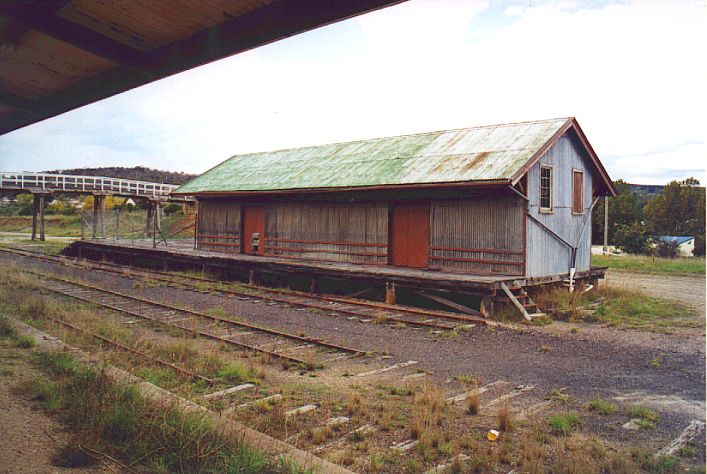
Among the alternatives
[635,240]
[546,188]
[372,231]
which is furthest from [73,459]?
[635,240]

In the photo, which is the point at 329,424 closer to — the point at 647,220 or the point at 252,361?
the point at 252,361

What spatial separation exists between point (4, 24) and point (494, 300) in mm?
12062

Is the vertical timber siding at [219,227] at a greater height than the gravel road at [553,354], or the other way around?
the vertical timber siding at [219,227]

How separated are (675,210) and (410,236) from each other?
3058 centimetres

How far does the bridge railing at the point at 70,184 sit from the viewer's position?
29453mm

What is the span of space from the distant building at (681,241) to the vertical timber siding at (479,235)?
24951 mm

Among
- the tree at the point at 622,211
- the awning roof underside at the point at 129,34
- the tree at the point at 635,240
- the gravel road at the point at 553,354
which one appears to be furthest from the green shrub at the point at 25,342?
the tree at the point at 622,211

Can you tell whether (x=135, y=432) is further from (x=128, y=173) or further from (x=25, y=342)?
(x=128, y=173)

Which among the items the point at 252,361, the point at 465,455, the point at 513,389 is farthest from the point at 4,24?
the point at 513,389

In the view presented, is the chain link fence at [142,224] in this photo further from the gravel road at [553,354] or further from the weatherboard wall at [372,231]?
the gravel road at [553,354]

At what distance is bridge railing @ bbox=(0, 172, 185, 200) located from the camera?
29453mm

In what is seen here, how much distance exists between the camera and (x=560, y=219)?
1673 cm

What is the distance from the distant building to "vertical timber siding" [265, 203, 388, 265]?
25177mm

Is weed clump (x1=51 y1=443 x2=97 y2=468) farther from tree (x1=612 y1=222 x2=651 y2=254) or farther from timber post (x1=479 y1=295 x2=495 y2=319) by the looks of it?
tree (x1=612 y1=222 x2=651 y2=254)
